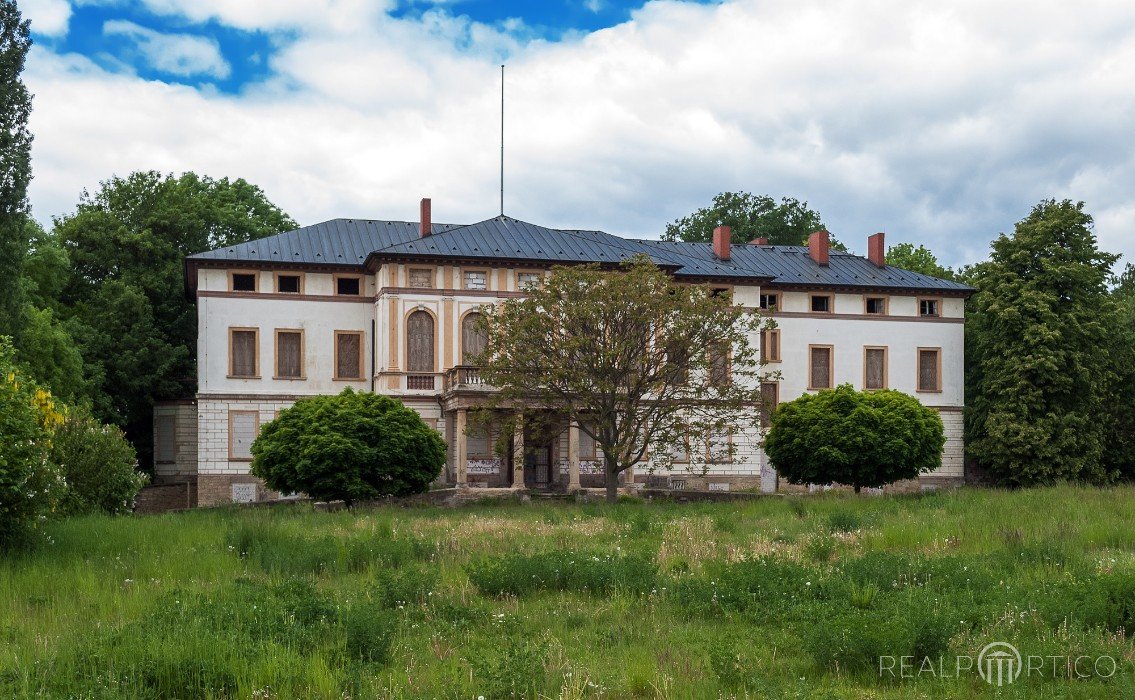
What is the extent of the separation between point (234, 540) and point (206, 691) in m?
9.19

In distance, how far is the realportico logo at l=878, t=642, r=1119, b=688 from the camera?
944cm

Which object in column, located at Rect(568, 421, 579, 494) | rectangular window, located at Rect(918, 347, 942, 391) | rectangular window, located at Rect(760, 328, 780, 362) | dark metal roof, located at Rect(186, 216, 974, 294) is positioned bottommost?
column, located at Rect(568, 421, 579, 494)

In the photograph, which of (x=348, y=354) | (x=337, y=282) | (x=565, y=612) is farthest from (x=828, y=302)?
(x=565, y=612)

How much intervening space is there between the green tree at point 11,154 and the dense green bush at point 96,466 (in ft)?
26.1

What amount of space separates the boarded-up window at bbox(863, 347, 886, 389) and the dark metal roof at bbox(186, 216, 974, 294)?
2.98m

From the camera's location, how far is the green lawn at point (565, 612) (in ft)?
30.4

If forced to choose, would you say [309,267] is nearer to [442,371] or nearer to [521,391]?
[442,371]

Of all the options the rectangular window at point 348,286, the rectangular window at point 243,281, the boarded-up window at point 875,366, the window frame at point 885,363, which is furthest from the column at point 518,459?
the boarded-up window at point 875,366

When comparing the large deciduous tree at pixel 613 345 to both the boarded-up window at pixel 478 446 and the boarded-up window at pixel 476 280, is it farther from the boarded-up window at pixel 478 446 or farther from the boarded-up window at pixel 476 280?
the boarded-up window at pixel 476 280

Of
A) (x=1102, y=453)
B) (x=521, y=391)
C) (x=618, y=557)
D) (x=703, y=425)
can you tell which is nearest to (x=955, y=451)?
(x=1102, y=453)

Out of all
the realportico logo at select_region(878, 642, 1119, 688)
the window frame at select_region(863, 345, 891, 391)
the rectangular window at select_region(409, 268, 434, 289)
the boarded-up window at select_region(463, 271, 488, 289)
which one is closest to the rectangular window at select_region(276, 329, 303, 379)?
the rectangular window at select_region(409, 268, 434, 289)

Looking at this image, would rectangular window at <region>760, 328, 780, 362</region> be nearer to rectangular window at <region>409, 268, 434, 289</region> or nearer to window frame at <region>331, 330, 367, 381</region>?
rectangular window at <region>409, 268, 434, 289</region>

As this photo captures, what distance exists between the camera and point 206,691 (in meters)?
8.98

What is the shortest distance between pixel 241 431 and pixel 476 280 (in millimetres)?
10752
